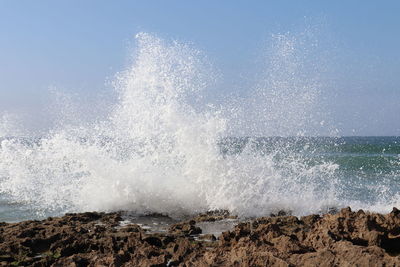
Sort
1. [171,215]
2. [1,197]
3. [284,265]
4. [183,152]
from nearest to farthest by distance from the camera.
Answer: [284,265] < [171,215] < [183,152] < [1,197]

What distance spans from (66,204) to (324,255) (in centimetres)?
1045

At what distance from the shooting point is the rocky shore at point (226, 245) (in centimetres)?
480

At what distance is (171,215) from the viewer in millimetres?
11758

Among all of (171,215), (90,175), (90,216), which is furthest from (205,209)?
(90,175)

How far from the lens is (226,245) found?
6.52 metres

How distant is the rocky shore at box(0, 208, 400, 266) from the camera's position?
480cm

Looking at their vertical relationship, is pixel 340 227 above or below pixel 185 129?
below

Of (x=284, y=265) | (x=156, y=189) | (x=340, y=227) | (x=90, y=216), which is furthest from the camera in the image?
(x=156, y=189)

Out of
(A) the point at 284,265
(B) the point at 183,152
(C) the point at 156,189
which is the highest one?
(B) the point at 183,152

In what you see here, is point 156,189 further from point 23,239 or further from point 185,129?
point 23,239

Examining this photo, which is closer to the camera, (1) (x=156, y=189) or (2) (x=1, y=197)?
(1) (x=156, y=189)

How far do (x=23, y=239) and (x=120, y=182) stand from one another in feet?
18.0

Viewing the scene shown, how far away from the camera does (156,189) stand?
1272cm

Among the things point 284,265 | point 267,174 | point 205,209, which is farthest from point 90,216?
point 284,265
